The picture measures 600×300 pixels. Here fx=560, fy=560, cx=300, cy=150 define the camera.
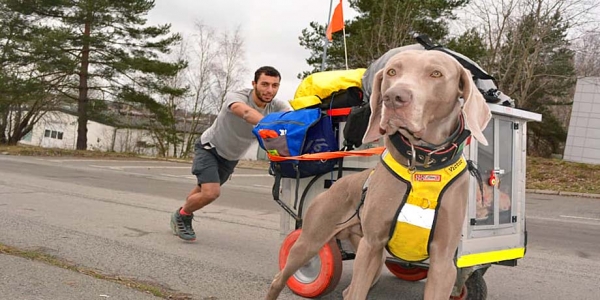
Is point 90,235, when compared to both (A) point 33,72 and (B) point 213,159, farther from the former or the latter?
(A) point 33,72

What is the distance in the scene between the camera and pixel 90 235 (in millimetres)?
6461

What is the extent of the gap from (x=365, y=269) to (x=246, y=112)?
2.61 meters

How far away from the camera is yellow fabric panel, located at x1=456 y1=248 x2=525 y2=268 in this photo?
350 centimetres

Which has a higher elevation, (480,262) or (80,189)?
(480,262)

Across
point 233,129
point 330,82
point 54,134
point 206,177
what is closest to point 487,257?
point 330,82

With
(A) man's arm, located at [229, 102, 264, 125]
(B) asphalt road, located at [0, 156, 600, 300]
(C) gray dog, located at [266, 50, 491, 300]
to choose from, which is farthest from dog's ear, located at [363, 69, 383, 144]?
(A) man's arm, located at [229, 102, 264, 125]

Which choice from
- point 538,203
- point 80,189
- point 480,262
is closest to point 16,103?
point 80,189

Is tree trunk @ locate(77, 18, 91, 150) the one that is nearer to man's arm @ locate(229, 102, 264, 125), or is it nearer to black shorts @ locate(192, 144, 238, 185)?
black shorts @ locate(192, 144, 238, 185)

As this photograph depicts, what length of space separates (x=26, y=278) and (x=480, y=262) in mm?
3369

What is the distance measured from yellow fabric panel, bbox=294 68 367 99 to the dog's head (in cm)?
151

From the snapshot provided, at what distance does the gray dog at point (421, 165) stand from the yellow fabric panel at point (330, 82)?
140cm

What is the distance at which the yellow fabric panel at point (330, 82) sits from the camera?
417cm

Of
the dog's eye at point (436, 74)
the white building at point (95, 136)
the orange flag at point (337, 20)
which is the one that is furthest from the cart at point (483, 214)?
the white building at point (95, 136)

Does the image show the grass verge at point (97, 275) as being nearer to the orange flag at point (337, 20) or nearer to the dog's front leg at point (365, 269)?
the dog's front leg at point (365, 269)
